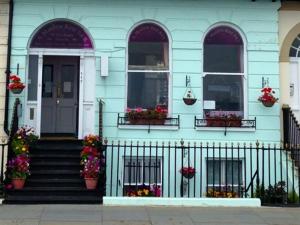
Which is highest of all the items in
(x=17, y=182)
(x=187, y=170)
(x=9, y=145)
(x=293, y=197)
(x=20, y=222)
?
(x=9, y=145)

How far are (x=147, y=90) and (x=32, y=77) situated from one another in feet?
9.30

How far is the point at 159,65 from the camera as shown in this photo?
1235 centimetres

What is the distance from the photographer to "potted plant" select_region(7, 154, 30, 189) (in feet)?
32.7

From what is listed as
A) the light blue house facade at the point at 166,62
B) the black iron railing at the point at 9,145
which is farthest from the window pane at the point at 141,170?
the black iron railing at the point at 9,145

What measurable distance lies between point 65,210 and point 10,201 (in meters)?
1.35

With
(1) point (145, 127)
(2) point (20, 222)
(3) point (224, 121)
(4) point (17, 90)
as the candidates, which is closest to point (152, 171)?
(1) point (145, 127)

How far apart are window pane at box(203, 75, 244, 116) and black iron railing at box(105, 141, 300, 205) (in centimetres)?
107

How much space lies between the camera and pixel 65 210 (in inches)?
352

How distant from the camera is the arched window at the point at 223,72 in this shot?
1229 centimetres

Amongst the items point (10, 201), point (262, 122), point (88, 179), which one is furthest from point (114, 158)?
point (262, 122)

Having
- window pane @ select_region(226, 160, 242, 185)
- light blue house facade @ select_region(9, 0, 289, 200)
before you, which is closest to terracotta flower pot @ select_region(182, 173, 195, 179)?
light blue house facade @ select_region(9, 0, 289, 200)

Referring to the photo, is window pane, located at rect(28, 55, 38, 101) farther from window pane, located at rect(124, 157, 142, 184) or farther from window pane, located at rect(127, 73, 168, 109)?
window pane, located at rect(124, 157, 142, 184)

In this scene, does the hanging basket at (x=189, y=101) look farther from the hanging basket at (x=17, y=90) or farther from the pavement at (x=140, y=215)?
the hanging basket at (x=17, y=90)

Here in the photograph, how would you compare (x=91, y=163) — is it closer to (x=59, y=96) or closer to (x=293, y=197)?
(x=59, y=96)
